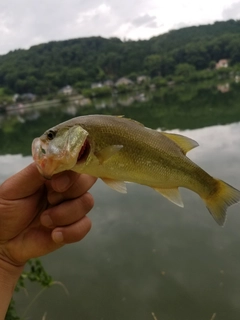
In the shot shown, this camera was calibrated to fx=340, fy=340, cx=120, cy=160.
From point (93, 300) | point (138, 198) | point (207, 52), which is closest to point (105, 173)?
point (93, 300)

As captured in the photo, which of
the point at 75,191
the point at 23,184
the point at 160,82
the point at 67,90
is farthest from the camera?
the point at 67,90

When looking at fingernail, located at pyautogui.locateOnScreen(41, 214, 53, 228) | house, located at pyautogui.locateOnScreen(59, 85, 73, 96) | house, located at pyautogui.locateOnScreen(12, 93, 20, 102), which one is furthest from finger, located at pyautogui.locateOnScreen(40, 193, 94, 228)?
house, located at pyautogui.locateOnScreen(59, 85, 73, 96)

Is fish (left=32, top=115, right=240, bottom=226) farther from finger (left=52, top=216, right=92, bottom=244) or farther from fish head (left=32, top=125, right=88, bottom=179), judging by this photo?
finger (left=52, top=216, right=92, bottom=244)

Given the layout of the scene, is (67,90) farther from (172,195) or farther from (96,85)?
(172,195)

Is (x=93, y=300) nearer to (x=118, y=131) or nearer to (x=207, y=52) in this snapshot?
(x=118, y=131)

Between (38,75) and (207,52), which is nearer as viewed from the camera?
(38,75)

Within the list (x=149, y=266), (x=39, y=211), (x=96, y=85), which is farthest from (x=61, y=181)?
(x=96, y=85)

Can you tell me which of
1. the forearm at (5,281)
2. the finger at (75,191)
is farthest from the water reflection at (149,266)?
the finger at (75,191)
